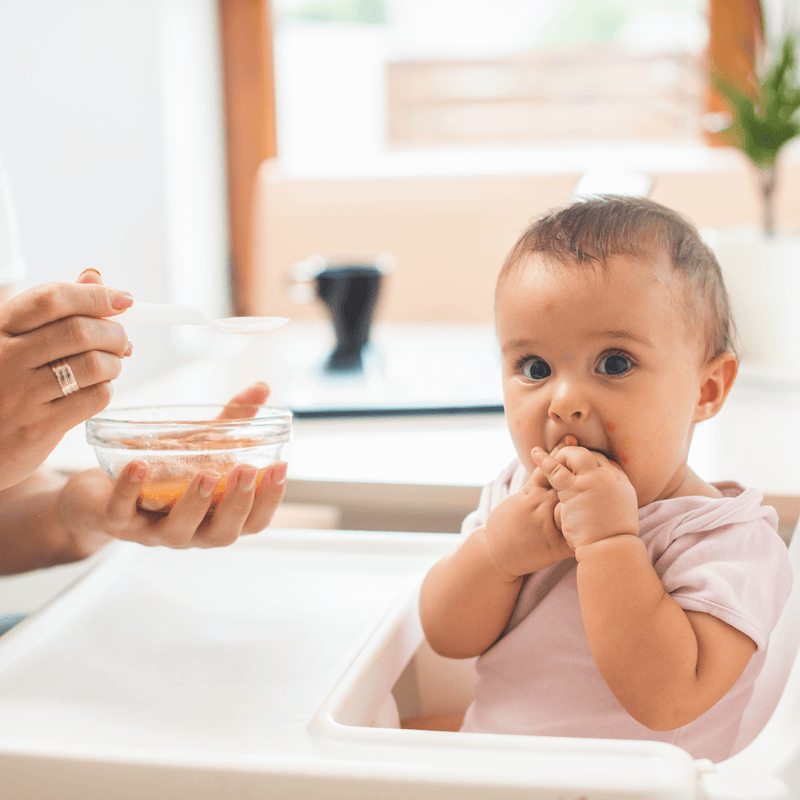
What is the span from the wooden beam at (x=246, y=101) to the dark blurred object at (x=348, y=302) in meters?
1.25

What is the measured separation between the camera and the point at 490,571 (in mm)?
634

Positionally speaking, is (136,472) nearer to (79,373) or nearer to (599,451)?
(79,373)

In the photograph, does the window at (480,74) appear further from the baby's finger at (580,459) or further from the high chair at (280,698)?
the baby's finger at (580,459)

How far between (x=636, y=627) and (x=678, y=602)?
43 millimetres

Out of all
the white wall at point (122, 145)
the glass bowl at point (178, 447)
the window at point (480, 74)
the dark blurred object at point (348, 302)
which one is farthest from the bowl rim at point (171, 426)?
the window at point (480, 74)

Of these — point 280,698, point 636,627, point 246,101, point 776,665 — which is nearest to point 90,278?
point 280,698

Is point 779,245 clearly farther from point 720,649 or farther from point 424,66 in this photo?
point 424,66

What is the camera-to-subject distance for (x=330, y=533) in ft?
2.63

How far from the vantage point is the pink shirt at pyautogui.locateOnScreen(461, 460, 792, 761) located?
56cm

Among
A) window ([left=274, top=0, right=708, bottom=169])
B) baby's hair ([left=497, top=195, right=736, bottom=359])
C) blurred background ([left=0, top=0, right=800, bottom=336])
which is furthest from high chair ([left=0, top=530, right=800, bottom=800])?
window ([left=274, top=0, right=708, bottom=169])

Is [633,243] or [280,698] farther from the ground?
[633,243]

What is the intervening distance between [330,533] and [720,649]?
0.37 m

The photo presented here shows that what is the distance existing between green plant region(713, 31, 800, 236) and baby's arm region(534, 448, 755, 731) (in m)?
0.91

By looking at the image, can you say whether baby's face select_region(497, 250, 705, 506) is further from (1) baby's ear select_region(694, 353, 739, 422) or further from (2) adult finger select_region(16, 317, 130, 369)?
(2) adult finger select_region(16, 317, 130, 369)
